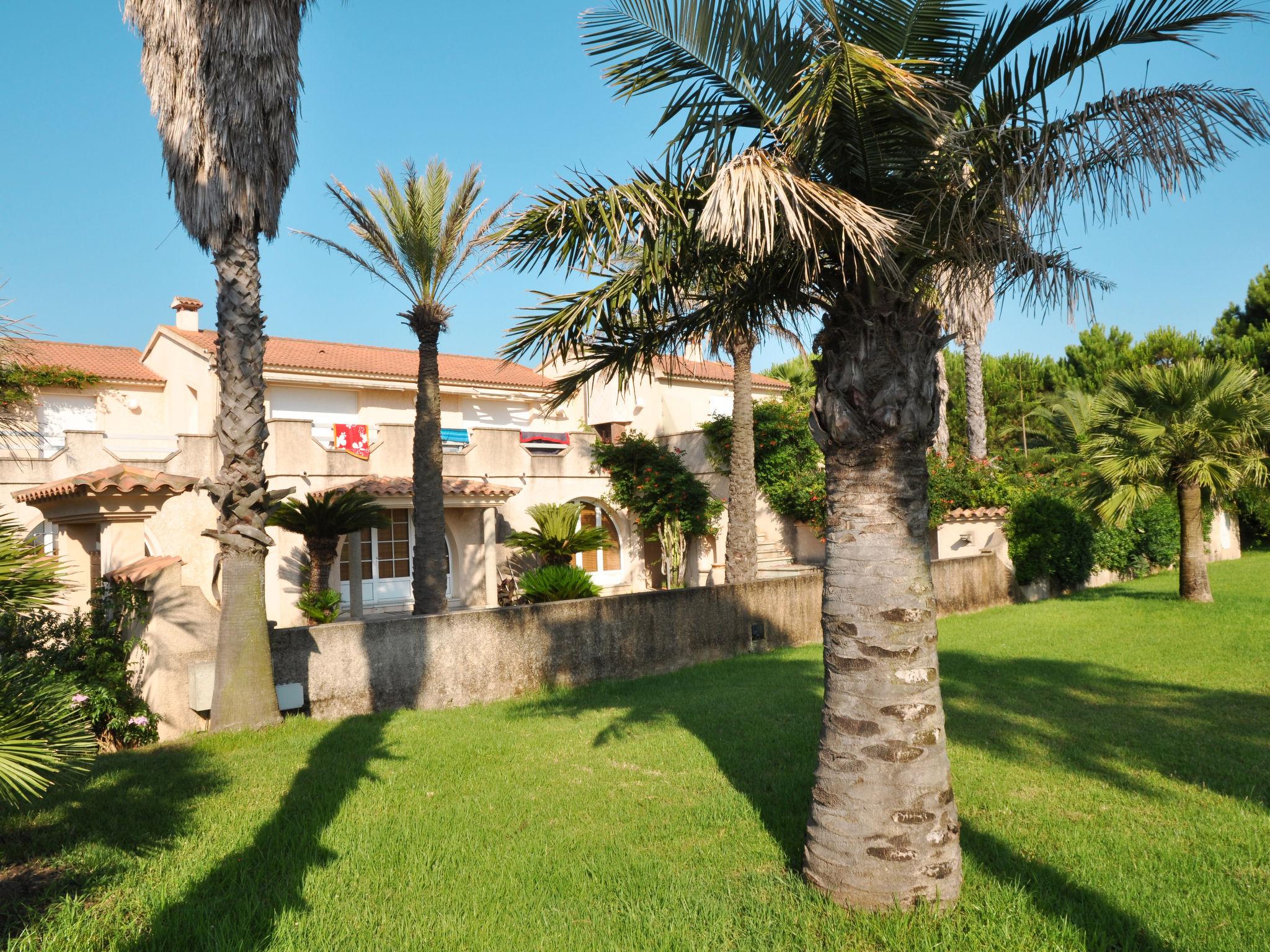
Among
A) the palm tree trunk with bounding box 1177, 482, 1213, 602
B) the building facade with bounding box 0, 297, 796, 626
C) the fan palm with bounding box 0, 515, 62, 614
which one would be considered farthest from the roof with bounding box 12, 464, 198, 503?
the palm tree trunk with bounding box 1177, 482, 1213, 602

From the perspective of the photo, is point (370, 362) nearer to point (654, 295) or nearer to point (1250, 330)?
point (654, 295)

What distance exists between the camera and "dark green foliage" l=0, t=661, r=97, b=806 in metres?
3.27

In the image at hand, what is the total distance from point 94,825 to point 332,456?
13.4 meters

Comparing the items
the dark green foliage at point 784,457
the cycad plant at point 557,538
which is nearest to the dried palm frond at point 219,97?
the cycad plant at point 557,538

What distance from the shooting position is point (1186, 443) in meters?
16.1

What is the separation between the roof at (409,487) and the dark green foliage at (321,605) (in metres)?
2.10

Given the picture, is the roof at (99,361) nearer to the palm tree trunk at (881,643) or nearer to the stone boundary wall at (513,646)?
the stone boundary wall at (513,646)

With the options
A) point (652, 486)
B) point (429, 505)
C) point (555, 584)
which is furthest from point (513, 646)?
point (652, 486)

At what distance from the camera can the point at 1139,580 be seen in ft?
76.1

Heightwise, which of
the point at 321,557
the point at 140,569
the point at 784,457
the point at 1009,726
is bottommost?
the point at 1009,726

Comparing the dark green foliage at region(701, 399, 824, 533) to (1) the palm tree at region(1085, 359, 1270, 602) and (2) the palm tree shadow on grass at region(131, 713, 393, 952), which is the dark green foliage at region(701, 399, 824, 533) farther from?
(2) the palm tree shadow on grass at region(131, 713, 393, 952)

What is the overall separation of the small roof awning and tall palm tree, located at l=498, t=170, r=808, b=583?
35.0ft

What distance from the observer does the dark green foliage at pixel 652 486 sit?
22.1 m

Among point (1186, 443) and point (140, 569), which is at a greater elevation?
point (1186, 443)
